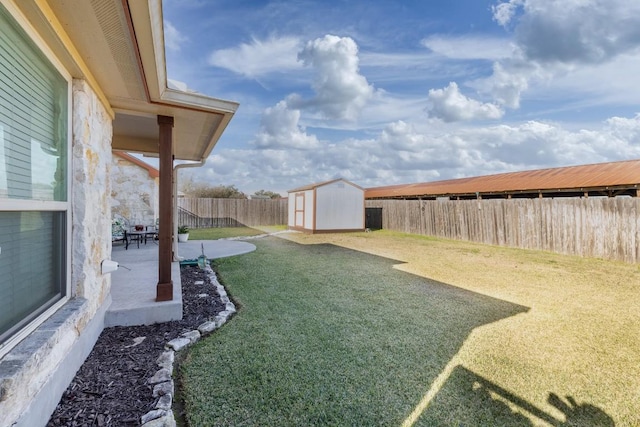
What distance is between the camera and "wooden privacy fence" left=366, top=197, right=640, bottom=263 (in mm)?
7484

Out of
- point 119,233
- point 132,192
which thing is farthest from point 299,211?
point 119,233

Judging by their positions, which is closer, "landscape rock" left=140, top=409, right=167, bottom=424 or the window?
the window

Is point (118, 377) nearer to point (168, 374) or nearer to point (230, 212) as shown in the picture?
point (168, 374)

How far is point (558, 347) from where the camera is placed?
2920 mm

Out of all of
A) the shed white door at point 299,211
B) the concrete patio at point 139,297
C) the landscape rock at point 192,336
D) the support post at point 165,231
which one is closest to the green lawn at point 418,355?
the landscape rock at point 192,336

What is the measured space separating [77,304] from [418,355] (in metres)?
2.81

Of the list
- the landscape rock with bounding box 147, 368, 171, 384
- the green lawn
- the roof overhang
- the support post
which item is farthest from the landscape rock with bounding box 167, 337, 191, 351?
the roof overhang

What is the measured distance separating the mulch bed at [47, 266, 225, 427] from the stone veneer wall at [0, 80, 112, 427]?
0.28 ft

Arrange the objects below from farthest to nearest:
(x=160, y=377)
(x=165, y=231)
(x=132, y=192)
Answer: (x=132, y=192)
(x=165, y=231)
(x=160, y=377)

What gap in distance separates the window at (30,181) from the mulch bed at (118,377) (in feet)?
1.97

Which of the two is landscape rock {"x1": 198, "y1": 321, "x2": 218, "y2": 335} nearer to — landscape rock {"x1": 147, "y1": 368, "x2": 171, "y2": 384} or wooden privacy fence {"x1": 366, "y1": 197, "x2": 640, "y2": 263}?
landscape rock {"x1": 147, "y1": 368, "x2": 171, "y2": 384}

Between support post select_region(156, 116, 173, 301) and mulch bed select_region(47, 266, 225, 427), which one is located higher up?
support post select_region(156, 116, 173, 301)

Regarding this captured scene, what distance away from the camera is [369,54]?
11.1 m

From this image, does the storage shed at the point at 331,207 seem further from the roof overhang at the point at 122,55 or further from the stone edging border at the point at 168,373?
the stone edging border at the point at 168,373
